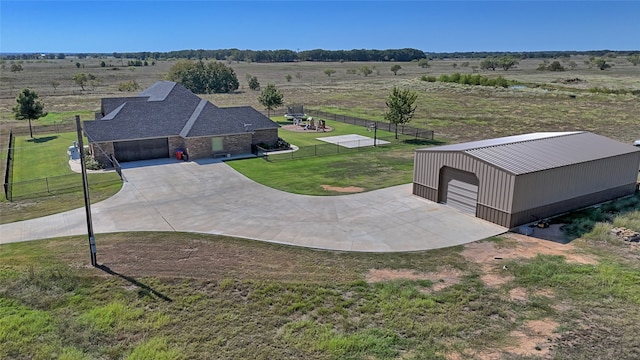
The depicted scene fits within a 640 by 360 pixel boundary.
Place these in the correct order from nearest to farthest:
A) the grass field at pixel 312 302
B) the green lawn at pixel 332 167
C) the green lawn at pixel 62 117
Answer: the grass field at pixel 312 302
the green lawn at pixel 332 167
the green lawn at pixel 62 117

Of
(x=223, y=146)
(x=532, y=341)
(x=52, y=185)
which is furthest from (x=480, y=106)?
(x=532, y=341)

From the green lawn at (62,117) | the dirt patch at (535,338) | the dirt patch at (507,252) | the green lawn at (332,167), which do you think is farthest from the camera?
the green lawn at (62,117)

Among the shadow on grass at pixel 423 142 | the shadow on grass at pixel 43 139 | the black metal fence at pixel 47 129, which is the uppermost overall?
the black metal fence at pixel 47 129

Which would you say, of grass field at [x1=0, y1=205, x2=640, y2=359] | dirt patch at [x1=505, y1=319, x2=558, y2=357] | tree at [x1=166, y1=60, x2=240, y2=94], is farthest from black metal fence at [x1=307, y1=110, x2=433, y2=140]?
tree at [x1=166, y1=60, x2=240, y2=94]

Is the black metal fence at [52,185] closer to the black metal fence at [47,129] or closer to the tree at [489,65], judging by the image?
the black metal fence at [47,129]

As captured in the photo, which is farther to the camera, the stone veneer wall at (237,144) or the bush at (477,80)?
the bush at (477,80)

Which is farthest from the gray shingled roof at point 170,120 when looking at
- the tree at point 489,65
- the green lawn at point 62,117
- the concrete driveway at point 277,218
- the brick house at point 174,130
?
the tree at point 489,65

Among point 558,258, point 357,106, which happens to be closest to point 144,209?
point 558,258

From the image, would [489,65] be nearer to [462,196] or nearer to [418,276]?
[462,196]
